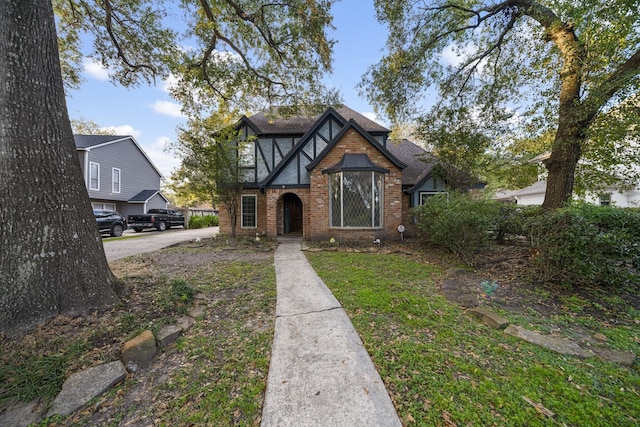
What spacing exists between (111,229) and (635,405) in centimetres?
1989

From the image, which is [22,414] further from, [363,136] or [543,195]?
[543,195]

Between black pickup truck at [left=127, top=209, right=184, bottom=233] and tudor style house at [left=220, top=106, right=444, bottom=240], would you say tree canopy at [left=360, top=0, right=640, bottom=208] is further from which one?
black pickup truck at [left=127, top=209, right=184, bottom=233]

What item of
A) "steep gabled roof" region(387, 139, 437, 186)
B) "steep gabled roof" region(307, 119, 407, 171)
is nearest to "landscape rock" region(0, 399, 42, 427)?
"steep gabled roof" region(307, 119, 407, 171)

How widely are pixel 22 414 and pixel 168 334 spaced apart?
115 cm

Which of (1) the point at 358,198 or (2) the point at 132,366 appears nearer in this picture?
(2) the point at 132,366

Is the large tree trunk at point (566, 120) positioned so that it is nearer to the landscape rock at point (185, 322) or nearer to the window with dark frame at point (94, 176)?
the landscape rock at point (185, 322)

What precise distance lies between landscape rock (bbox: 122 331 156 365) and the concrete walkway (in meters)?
1.38

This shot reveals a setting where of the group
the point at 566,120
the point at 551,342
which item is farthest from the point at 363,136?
the point at 551,342

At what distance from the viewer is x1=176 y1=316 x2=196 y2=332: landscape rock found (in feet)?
10.3

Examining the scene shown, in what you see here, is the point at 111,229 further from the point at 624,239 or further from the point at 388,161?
the point at 624,239

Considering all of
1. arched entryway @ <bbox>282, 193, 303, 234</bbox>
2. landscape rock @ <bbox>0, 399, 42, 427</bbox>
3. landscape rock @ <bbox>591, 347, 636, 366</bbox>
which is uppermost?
arched entryway @ <bbox>282, 193, 303, 234</bbox>

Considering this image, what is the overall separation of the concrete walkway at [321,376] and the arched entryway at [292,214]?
10.2 metres

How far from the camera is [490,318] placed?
10.9 feet

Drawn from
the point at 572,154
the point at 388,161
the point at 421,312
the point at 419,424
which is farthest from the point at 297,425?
the point at 388,161
